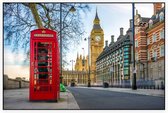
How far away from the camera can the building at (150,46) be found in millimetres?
34938

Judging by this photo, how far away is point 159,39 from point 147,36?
6350mm

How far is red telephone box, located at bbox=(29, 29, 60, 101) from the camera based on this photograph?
949 cm

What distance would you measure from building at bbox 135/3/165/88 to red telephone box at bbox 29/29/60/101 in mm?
22762

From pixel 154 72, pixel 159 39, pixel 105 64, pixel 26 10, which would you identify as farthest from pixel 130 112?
pixel 105 64

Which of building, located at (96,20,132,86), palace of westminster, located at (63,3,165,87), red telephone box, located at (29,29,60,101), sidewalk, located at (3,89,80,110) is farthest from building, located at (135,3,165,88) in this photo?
red telephone box, located at (29,29,60,101)

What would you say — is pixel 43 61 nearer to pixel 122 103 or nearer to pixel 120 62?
pixel 122 103

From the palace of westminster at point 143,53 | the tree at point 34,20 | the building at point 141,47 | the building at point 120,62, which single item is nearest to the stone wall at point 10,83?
the tree at point 34,20

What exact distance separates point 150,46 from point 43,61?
3346 centimetres

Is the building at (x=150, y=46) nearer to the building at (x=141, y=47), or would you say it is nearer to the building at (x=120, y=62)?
the building at (x=141, y=47)

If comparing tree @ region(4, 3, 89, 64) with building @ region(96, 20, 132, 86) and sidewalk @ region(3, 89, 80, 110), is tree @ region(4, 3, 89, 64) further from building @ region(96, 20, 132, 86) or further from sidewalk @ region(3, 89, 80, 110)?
building @ region(96, 20, 132, 86)

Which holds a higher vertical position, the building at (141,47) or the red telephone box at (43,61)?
the building at (141,47)

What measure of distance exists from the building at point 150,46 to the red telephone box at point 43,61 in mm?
22762

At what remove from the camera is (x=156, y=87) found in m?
29.0

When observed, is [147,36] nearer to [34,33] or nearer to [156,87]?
[156,87]
